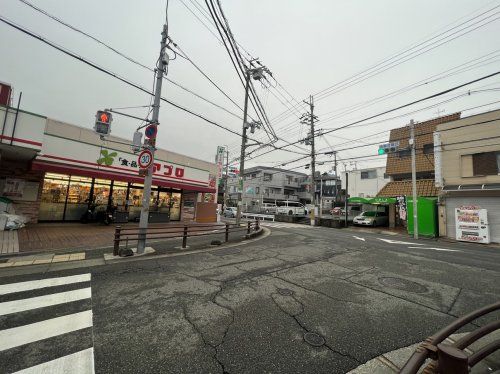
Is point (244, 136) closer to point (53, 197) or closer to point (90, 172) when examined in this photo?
point (90, 172)

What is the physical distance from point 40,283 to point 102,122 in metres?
5.35

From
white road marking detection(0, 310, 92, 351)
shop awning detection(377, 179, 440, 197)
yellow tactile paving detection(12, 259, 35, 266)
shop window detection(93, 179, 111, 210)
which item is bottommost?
white road marking detection(0, 310, 92, 351)

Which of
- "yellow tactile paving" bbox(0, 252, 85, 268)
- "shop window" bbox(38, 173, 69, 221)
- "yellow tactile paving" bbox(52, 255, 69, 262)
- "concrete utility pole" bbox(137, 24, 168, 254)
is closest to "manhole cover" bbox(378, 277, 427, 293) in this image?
"concrete utility pole" bbox(137, 24, 168, 254)

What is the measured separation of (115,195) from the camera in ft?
52.4

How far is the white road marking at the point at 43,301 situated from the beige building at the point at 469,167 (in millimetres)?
21908

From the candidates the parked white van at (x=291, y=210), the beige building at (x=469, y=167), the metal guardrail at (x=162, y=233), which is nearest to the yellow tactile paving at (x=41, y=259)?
the metal guardrail at (x=162, y=233)

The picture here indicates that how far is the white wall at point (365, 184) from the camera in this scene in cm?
3350

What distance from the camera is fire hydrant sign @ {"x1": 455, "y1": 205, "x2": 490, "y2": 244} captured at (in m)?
14.8

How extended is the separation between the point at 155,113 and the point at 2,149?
7946 mm

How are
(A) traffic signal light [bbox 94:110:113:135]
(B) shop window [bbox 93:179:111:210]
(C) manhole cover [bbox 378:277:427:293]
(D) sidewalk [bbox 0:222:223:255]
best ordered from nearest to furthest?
(C) manhole cover [bbox 378:277:427:293] < (A) traffic signal light [bbox 94:110:113:135] < (D) sidewalk [bbox 0:222:223:255] < (B) shop window [bbox 93:179:111:210]

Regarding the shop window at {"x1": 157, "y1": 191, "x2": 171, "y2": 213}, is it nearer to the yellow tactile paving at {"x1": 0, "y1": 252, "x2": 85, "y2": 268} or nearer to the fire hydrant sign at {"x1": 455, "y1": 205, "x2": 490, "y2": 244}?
the yellow tactile paving at {"x1": 0, "y1": 252, "x2": 85, "y2": 268}

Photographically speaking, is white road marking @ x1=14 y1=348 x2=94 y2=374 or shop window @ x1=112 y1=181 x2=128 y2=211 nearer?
white road marking @ x1=14 y1=348 x2=94 y2=374

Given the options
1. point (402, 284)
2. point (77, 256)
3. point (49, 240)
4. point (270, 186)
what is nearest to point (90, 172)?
point (49, 240)

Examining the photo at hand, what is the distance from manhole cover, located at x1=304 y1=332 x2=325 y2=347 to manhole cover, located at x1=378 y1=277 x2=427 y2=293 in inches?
130
